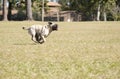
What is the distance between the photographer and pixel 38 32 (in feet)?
56.7

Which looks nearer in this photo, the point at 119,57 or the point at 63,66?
the point at 63,66

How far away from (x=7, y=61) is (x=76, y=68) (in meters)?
2.42

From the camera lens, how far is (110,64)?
1091 centimetres

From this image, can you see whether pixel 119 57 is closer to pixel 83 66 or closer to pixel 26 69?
pixel 83 66

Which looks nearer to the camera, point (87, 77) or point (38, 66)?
point (87, 77)

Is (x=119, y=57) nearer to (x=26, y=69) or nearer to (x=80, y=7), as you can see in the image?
(x=26, y=69)

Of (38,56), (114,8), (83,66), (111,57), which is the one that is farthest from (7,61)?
(114,8)

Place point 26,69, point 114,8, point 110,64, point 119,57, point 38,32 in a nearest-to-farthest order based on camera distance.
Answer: point 26,69 → point 110,64 → point 119,57 → point 38,32 → point 114,8

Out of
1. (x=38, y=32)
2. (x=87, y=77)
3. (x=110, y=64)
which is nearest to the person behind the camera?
(x=87, y=77)

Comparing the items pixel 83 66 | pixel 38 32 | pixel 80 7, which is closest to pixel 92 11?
pixel 80 7

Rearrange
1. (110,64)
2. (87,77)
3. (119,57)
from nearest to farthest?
(87,77) < (110,64) < (119,57)

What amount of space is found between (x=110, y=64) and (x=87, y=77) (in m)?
2.17

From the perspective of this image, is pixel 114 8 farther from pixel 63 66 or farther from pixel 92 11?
pixel 63 66

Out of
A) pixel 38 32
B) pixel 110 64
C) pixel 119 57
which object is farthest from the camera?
pixel 38 32
